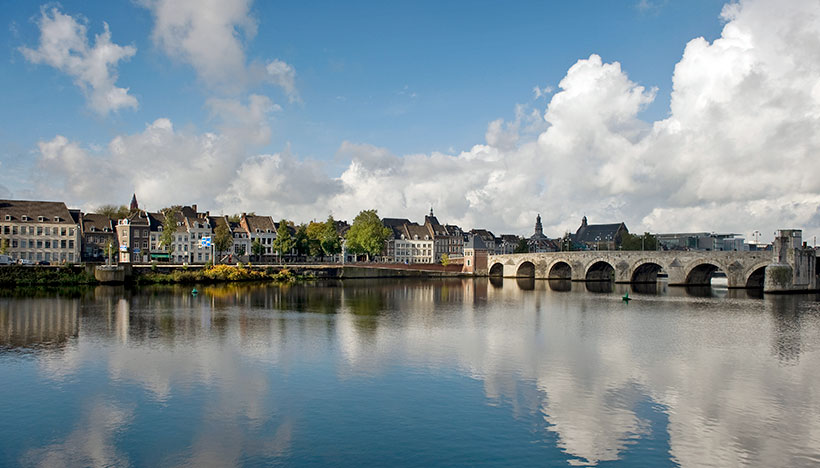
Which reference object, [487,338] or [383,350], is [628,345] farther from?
[383,350]

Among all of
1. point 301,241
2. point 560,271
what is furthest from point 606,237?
point 301,241

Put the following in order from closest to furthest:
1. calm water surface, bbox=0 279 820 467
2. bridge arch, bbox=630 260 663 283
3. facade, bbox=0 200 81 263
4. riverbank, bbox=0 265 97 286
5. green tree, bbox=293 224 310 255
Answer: calm water surface, bbox=0 279 820 467 → riverbank, bbox=0 265 97 286 → bridge arch, bbox=630 260 663 283 → facade, bbox=0 200 81 263 → green tree, bbox=293 224 310 255

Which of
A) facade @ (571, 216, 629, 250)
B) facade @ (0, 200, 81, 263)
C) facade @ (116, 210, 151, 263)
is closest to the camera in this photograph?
facade @ (0, 200, 81, 263)

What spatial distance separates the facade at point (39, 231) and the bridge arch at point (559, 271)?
7886 centimetres

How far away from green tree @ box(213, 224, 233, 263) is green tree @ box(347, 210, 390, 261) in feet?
82.4

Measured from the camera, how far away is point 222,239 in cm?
10512

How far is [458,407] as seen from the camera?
810 inches

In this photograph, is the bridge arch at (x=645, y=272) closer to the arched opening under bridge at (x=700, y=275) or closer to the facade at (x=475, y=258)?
the arched opening under bridge at (x=700, y=275)

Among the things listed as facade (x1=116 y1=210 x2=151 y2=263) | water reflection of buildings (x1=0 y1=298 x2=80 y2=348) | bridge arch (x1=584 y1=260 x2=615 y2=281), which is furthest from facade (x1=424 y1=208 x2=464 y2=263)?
water reflection of buildings (x1=0 y1=298 x2=80 y2=348)

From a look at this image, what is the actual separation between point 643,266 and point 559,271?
768 inches

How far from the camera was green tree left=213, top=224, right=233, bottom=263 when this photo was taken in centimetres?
10512

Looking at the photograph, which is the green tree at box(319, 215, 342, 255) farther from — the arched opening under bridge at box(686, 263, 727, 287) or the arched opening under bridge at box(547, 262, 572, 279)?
the arched opening under bridge at box(686, 263, 727, 287)

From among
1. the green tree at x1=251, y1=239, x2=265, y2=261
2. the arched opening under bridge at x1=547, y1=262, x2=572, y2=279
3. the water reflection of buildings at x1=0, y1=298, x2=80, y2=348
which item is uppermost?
the green tree at x1=251, y1=239, x2=265, y2=261

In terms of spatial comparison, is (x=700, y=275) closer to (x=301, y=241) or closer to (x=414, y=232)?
(x=301, y=241)
